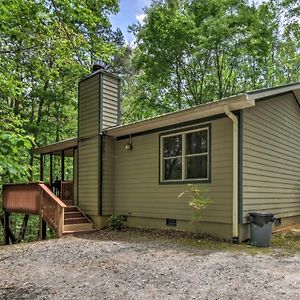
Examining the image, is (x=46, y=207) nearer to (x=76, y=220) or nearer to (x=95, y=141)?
(x=76, y=220)

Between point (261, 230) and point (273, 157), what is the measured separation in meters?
2.59

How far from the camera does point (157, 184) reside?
8891 mm

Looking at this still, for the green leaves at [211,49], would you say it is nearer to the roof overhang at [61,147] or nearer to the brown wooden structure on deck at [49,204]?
the roof overhang at [61,147]

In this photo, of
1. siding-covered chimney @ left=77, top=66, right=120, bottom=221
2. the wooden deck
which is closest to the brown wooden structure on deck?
the wooden deck

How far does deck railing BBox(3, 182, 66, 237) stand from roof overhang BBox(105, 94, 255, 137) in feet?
8.21

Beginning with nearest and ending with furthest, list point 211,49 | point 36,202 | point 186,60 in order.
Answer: point 36,202
point 211,49
point 186,60

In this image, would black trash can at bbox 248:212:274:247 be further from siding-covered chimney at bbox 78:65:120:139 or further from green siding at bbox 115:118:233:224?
siding-covered chimney at bbox 78:65:120:139

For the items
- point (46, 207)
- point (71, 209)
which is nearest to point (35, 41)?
point (46, 207)

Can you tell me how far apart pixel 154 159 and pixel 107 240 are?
8.02 ft

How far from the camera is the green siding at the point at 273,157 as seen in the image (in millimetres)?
7410

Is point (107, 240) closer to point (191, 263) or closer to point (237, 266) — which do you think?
point (191, 263)

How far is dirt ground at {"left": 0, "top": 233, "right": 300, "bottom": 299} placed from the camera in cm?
393

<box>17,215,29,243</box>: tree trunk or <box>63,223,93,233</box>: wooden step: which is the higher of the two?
<box>63,223,93,233</box>: wooden step

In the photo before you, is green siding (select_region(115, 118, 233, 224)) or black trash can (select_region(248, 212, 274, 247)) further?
green siding (select_region(115, 118, 233, 224))
